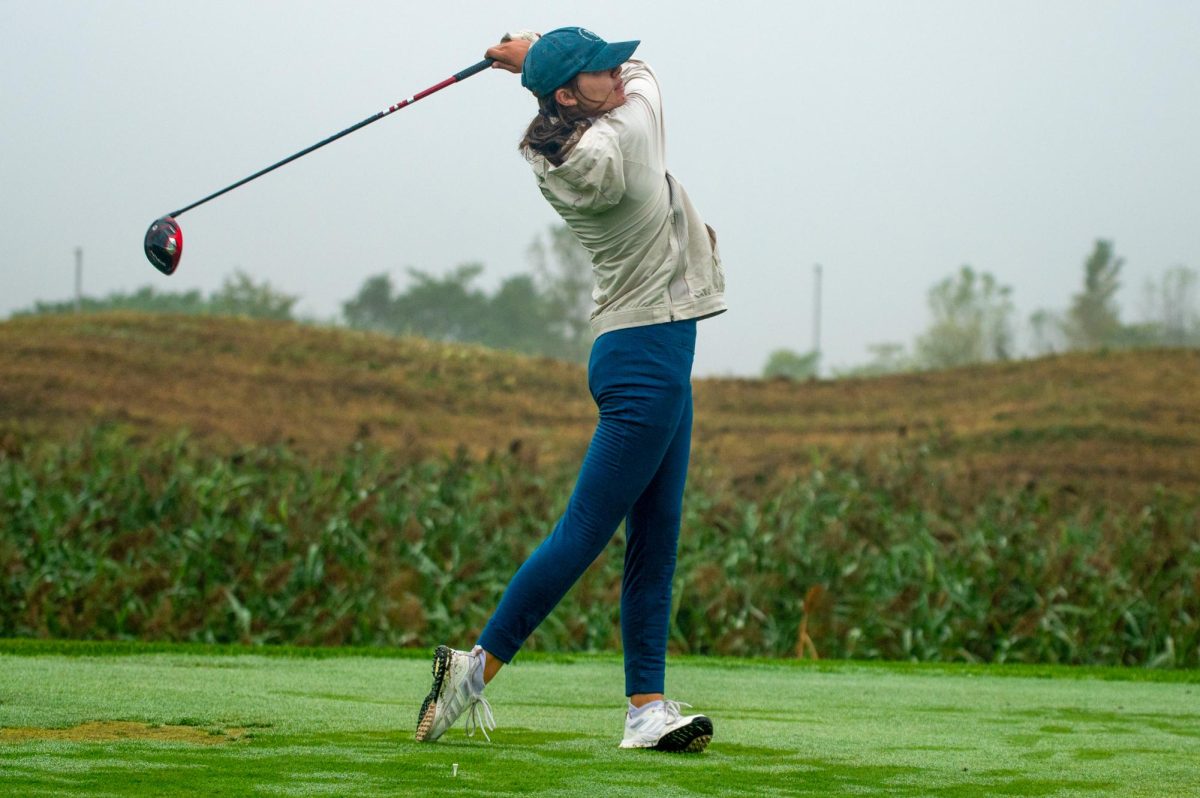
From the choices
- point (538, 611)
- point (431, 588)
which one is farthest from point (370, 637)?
point (538, 611)

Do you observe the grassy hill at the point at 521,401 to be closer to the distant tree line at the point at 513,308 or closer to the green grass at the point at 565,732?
the green grass at the point at 565,732

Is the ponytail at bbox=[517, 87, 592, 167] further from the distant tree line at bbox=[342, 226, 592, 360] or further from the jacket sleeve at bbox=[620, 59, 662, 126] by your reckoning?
the distant tree line at bbox=[342, 226, 592, 360]

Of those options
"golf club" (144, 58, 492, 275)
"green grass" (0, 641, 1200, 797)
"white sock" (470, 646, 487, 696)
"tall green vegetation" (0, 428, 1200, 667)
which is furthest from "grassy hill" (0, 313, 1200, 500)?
"white sock" (470, 646, 487, 696)

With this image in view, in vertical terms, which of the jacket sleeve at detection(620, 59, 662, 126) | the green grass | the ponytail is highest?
the jacket sleeve at detection(620, 59, 662, 126)

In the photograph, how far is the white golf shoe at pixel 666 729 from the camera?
353 centimetres

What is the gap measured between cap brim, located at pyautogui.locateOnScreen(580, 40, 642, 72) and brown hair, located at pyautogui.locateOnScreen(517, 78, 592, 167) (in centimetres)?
6

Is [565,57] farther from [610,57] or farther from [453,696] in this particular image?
[453,696]

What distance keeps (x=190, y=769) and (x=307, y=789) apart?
0.33 metres

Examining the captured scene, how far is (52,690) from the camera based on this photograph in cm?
407

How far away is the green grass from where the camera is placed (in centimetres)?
291

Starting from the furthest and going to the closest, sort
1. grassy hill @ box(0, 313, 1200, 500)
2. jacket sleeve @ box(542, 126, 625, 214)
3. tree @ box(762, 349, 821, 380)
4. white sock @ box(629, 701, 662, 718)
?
tree @ box(762, 349, 821, 380)
grassy hill @ box(0, 313, 1200, 500)
white sock @ box(629, 701, 662, 718)
jacket sleeve @ box(542, 126, 625, 214)

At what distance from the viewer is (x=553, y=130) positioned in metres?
3.60

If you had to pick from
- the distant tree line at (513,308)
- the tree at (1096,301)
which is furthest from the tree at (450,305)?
the tree at (1096,301)

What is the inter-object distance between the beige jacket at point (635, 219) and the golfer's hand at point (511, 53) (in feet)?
0.99
